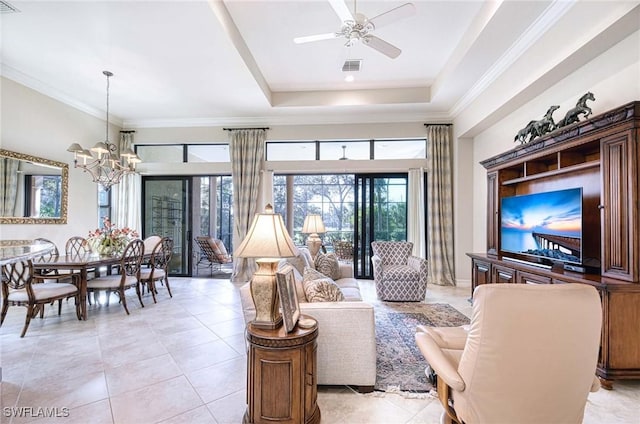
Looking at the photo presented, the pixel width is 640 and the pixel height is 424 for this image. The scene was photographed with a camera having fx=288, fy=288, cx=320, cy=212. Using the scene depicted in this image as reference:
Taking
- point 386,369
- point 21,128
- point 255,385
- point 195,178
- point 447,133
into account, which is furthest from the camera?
point 195,178

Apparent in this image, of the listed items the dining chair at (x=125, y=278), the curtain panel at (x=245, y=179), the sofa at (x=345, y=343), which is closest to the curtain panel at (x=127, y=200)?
the curtain panel at (x=245, y=179)

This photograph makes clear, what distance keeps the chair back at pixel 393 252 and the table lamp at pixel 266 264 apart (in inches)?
133

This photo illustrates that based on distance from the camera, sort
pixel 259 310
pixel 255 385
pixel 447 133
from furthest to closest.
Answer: pixel 447 133 → pixel 259 310 → pixel 255 385

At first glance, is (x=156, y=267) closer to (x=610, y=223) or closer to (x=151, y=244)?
(x=151, y=244)

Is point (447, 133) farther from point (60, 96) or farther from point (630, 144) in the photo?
point (60, 96)

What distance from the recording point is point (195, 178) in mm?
6445

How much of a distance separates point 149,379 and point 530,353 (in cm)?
262

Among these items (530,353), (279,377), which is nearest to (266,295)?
(279,377)

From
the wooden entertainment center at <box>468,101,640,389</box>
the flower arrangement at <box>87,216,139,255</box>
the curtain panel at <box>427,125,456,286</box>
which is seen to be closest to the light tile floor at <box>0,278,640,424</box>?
the wooden entertainment center at <box>468,101,640,389</box>

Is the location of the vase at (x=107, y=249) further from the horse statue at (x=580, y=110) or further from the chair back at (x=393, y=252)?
the horse statue at (x=580, y=110)

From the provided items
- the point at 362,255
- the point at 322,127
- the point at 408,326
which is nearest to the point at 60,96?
the point at 322,127

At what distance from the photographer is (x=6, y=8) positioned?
2.94 m

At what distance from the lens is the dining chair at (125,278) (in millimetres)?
3832

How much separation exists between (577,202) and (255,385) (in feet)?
10.7
